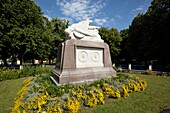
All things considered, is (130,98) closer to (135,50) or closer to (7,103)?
(7,103)

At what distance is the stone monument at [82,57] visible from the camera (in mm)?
7434

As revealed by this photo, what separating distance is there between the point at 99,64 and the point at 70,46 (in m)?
2.32

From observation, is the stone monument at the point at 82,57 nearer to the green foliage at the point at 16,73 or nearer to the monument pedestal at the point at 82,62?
the monument pedestal at the point at 82,62

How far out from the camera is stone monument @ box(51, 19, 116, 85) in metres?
7.43

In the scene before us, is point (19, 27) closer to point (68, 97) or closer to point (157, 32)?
point (68, 97)

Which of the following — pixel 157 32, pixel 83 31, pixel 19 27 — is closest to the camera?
pixel 83 31

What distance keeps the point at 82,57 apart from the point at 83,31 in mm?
1710

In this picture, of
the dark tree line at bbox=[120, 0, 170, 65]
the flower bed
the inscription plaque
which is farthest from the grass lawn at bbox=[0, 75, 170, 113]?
the dark tree line at bbox=[120, 0, 170, 65]

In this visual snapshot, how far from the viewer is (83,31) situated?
28.5ft

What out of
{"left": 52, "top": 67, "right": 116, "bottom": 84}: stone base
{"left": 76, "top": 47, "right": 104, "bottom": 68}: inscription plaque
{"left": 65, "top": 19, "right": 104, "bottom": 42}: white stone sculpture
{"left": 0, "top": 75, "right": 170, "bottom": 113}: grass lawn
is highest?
{"left": 65, "top": 19, "right": 104, "bottom": 42}: white stone sculpture

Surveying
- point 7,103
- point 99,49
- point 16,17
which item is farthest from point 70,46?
point 16,17

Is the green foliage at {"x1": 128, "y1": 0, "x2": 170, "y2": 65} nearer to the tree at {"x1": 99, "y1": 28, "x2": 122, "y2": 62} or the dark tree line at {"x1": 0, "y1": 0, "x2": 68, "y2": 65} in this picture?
the tree at {"x1": 99, "y1": 28, "x2": 122, "y2": 62}

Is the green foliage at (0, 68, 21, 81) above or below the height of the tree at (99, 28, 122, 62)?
below

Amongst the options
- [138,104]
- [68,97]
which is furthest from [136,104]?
[68,97]
